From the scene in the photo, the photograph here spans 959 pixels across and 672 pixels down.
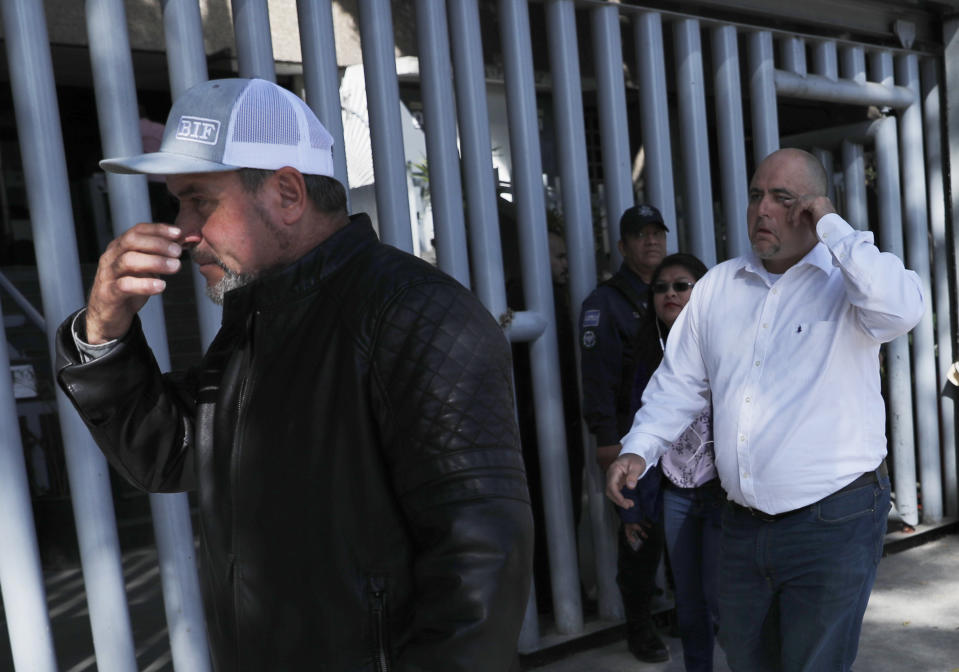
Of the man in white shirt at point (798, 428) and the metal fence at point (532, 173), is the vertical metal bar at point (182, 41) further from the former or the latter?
the man in white shirt at point (798, 428)

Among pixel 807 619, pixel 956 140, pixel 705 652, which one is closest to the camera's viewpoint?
pixel 807 619

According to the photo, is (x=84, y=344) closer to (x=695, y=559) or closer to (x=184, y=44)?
(x=184, y=44)

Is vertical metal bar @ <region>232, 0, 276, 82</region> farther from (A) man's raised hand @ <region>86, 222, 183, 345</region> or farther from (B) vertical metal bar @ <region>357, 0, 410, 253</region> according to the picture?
(A) man's raised hand @ <region>86, 222, 183, 345</region>

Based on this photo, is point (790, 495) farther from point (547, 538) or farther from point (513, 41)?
point (513, 41)

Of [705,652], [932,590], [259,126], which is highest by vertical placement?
[259,126]

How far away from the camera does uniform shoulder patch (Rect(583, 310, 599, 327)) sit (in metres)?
4.99

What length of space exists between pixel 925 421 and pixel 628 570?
10.1 feet

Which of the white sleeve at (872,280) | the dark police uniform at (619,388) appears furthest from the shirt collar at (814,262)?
the dark police uniform at (619,388)

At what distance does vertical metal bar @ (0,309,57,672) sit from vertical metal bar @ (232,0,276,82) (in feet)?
4.36

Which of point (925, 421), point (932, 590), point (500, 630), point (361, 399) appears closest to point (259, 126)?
point (361, 399)

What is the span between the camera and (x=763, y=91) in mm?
6098

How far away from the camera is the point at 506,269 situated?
6035mm

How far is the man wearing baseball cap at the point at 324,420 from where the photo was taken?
1698 millimetres

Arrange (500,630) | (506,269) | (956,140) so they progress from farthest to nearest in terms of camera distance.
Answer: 1. (956,140)
2. (506,269)
3. (500,630)
